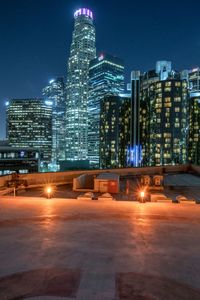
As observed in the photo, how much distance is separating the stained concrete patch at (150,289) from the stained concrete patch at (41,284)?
1226mm

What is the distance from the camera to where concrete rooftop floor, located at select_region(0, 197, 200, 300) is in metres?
7.46

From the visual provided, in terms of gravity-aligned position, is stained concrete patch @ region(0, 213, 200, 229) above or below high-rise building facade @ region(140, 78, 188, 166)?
below

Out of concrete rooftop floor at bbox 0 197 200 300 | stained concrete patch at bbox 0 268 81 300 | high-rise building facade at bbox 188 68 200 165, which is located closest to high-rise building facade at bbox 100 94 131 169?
high-rise building facade at bbox 188 68 200 165

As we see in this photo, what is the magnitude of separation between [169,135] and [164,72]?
45426 mm

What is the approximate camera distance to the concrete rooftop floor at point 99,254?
24.5 ft

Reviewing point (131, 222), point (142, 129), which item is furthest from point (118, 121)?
point (131, 222)

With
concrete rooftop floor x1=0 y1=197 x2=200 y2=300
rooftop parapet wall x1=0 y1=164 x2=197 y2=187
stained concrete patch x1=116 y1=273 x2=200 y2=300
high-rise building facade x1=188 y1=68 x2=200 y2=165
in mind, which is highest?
high-rise building facade x1=188 y1=68 x2=200 y2=165

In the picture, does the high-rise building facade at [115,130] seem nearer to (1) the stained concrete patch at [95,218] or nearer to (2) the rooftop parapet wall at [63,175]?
(2) the rooftop parapet wall at [63,175]

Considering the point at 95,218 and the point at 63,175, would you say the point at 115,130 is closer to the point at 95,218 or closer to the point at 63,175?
the point at 63,175

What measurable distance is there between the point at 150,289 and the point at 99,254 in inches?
109

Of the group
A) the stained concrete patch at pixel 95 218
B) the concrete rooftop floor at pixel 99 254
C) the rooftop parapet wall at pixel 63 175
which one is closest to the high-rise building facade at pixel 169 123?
the rooftop parapet wall at pixel 63 175

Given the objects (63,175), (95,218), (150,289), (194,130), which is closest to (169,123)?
(194,130)

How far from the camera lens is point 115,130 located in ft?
547

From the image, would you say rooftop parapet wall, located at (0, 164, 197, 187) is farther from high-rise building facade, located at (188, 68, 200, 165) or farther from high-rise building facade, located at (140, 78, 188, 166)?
high-rise building facade, located at (188, 68, 200, 165)
